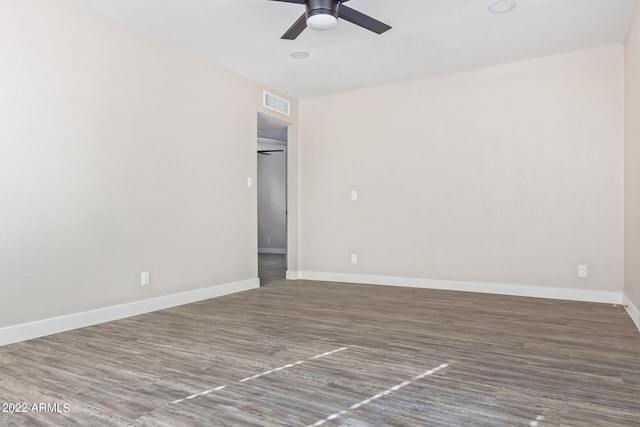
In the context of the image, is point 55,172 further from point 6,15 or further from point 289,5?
point 289,5

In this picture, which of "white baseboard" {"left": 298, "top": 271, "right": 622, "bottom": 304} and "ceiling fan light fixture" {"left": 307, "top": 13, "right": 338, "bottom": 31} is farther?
"white baseboard" {"left": 298, "top": 271, "right": 622, "bottom": 304}

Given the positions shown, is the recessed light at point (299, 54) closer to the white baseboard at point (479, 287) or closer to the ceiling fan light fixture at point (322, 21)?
the ceiling fan light fixture at point (322, 21)

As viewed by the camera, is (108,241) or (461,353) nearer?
(461,353)

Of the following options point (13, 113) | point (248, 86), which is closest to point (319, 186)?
point (248, 86)

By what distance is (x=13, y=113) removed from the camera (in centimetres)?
285

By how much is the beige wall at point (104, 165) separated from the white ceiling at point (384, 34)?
0.33m

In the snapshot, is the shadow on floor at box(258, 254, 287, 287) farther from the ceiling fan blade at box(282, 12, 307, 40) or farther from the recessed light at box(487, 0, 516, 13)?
the recessed light at box(487, 0, 516, 13)

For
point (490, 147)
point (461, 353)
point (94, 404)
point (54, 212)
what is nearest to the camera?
point (94, 404)

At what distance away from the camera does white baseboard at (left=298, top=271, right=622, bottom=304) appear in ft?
13.6

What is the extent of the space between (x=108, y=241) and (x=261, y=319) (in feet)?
4.46

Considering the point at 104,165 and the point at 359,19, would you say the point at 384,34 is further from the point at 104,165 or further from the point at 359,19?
the point at 104,165

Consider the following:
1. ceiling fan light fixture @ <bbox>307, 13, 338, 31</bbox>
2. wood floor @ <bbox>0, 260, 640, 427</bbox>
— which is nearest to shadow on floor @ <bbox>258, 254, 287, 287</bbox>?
wood floor @ <bbox>0, 260, 640, 427</bbox>

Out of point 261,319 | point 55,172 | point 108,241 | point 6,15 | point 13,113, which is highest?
point 6,15

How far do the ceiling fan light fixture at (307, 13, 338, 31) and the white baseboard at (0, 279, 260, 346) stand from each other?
8.59ft
